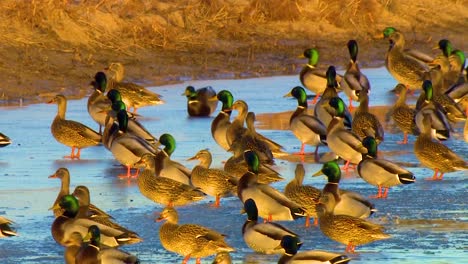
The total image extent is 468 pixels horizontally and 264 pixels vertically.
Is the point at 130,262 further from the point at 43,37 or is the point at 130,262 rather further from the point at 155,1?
the point at 155,1

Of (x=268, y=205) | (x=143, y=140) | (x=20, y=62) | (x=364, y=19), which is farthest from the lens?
(x=364, y=19)

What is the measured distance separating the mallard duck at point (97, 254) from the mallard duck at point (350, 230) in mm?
2024

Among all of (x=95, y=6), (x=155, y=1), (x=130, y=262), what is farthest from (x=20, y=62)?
(x=130, y=262)

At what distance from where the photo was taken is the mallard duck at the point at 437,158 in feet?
45.7

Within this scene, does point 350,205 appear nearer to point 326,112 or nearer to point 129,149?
point 129,149

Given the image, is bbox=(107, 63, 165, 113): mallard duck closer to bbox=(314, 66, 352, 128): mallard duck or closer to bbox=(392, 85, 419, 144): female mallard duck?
bbox=(314, 66, 352, 128): mallard duck

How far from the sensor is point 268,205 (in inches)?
447

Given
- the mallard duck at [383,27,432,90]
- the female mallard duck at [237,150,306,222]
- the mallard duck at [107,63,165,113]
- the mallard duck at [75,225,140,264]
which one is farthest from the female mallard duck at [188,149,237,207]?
the mallard duck at [383,27,432,90]

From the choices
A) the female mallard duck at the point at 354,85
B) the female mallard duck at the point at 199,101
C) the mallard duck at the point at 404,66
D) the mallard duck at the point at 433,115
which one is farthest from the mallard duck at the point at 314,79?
the mallard duck at the point at 433,115

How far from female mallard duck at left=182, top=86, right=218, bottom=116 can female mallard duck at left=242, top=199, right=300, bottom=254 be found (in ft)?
22.4

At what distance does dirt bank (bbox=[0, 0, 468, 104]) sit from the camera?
64.1 ft

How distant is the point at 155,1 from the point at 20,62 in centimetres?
454

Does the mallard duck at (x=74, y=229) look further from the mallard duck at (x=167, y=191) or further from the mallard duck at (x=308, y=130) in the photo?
the mallard duck at (x=308, y=130)

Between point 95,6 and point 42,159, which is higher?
point 95,6
